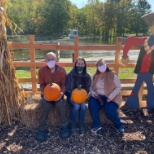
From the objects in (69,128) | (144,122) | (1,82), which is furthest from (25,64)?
(144,122)

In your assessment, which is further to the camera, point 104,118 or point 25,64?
point 25,64

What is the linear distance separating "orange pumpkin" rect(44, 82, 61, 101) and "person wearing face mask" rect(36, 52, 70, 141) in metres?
0.09

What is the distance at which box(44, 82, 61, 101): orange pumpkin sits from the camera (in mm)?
3584

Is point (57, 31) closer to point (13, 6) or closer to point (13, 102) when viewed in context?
point (13, 6)

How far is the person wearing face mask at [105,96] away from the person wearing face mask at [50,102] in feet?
1.51

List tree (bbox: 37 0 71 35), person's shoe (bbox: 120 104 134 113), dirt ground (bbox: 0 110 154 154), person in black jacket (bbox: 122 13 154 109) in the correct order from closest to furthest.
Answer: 1. dirt ground (bbox: 0 110 154 154)
2. person in black jacket (bbox: 122 13 154 109)
3. person's shoe (bbox: 120 104 134 113)
4. tree (bbox: 37 0 71 35)

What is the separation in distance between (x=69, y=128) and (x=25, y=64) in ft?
5.76

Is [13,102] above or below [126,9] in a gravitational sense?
below

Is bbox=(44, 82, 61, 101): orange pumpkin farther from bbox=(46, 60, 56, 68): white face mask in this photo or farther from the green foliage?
the green foliage

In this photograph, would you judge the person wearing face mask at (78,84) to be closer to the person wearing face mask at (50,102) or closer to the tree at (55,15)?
the person wearing face mask at (50,102)

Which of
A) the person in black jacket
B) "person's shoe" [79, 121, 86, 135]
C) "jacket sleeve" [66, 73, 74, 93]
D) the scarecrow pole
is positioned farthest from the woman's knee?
the scarecrow pole

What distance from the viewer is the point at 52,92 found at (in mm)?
3584

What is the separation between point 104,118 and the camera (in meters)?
4.03

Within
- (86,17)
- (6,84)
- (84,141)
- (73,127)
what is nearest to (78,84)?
(73,127)
